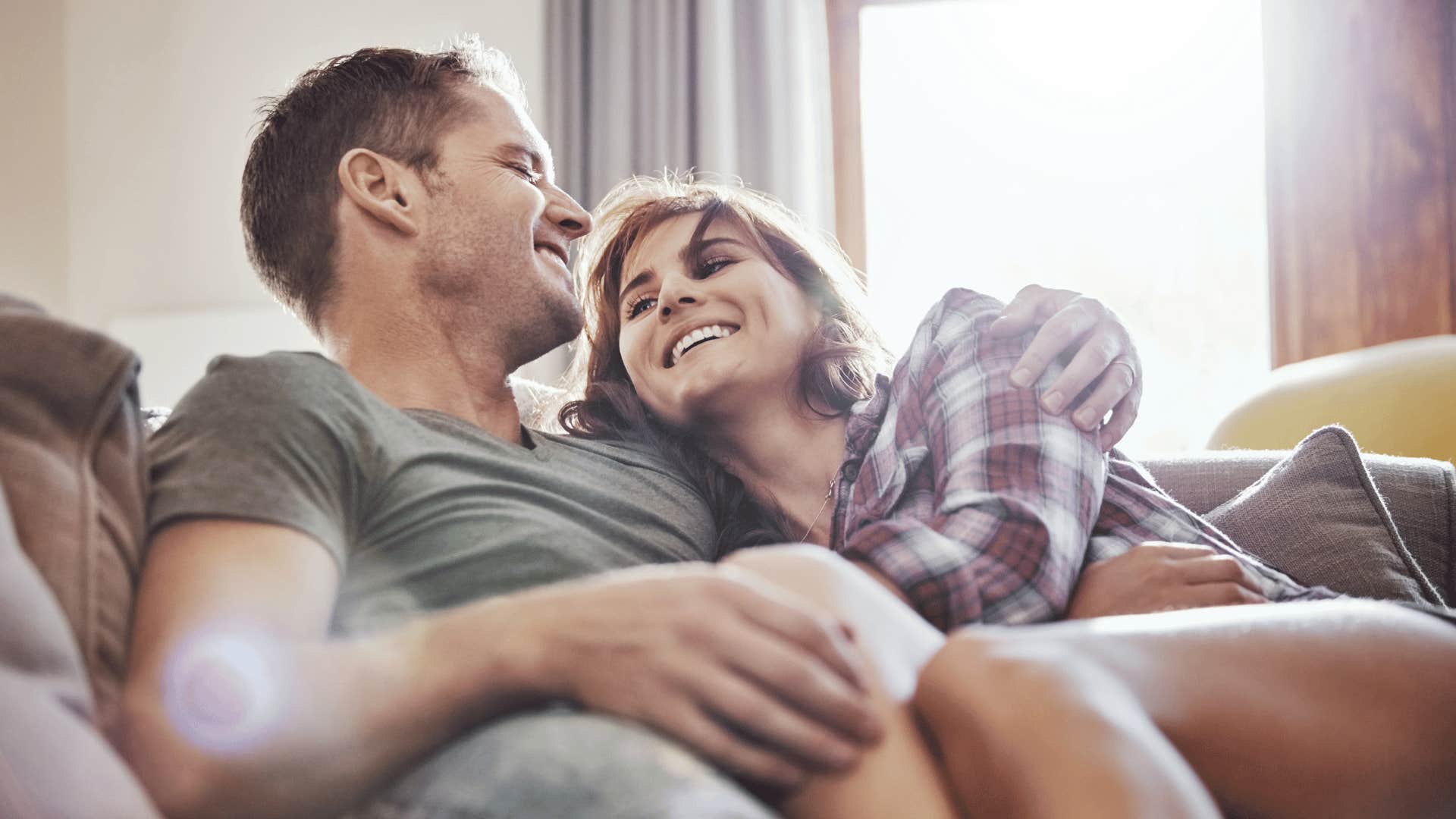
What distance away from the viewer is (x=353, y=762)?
67 cm

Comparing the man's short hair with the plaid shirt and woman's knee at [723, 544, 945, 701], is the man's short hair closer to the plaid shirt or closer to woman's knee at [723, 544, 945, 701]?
the plaid shirt

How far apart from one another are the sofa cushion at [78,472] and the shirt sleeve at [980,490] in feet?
1.90

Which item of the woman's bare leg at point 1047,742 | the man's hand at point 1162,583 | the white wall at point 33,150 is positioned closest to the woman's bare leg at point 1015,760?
the woman's bare leg at point 1047,742

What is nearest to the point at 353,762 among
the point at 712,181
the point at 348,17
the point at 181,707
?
the point at 181,707

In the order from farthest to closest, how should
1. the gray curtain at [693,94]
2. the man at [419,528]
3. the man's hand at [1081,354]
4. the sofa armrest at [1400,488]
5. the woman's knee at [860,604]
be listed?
Answer: the gray curtain at [693,94], the sofa armrest at [1400,488], the man's hand at [1081,354], the woman's knee at [860,604], the man at [419,528]

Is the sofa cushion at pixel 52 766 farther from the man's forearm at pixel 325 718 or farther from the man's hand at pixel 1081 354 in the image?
the man's hand at pixel 1081 354

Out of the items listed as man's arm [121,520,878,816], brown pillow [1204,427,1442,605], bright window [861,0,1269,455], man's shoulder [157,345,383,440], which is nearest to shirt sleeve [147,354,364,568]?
man's shoulder [157,345,383,440]

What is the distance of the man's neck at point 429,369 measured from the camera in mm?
1389

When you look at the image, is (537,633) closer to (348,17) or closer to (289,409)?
(289,409)

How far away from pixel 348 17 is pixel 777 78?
145 centimetres

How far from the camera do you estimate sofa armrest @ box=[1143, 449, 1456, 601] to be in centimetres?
145

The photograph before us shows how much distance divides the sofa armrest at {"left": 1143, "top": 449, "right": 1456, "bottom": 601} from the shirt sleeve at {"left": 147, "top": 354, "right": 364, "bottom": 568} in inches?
44.5

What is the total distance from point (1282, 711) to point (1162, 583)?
0.88 feet

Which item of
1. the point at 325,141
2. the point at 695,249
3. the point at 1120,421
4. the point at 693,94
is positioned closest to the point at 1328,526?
the point at 1120,421
